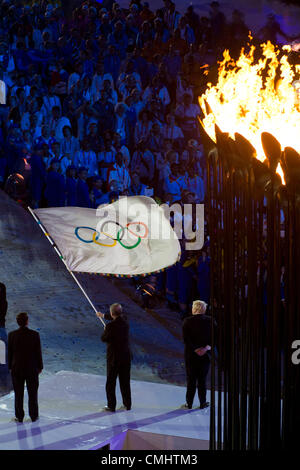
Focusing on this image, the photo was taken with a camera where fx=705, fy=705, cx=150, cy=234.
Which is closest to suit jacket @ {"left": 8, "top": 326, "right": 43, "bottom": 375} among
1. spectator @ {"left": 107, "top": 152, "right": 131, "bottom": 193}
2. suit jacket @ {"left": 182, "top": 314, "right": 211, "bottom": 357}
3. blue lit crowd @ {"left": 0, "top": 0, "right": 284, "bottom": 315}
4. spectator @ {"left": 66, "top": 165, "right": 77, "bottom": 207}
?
suit jacket @ {"left": 182, "top": 314, "right": 211, "bottom": 357}

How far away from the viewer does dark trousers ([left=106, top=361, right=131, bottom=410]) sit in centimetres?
886

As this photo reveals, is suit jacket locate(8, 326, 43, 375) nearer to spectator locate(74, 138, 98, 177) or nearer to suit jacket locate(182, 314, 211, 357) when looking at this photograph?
suit jacket locate(182, 314, 211, 357)

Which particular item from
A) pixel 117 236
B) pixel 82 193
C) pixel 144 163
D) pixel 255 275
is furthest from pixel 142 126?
pixel 255 275

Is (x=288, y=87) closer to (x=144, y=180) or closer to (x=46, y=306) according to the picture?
(x=46, y=306)

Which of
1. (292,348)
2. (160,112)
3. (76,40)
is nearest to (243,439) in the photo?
(292,348)

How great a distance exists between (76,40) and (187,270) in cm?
674

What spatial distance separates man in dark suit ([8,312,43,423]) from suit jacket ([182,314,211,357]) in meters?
1.88

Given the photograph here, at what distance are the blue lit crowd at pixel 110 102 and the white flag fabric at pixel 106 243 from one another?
213cm

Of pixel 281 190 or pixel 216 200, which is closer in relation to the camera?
pixel 281 190

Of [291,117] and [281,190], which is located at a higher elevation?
[291,117]

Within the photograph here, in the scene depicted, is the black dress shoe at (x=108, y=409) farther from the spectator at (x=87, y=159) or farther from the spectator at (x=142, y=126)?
the spectator at (x=142, y=126)

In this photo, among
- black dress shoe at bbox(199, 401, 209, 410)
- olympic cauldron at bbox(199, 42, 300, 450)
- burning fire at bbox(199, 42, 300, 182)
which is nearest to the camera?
olympic cauldron at bbox(199, 42, 300, 450)

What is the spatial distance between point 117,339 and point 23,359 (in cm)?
120

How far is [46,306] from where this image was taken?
1151 centimetres
